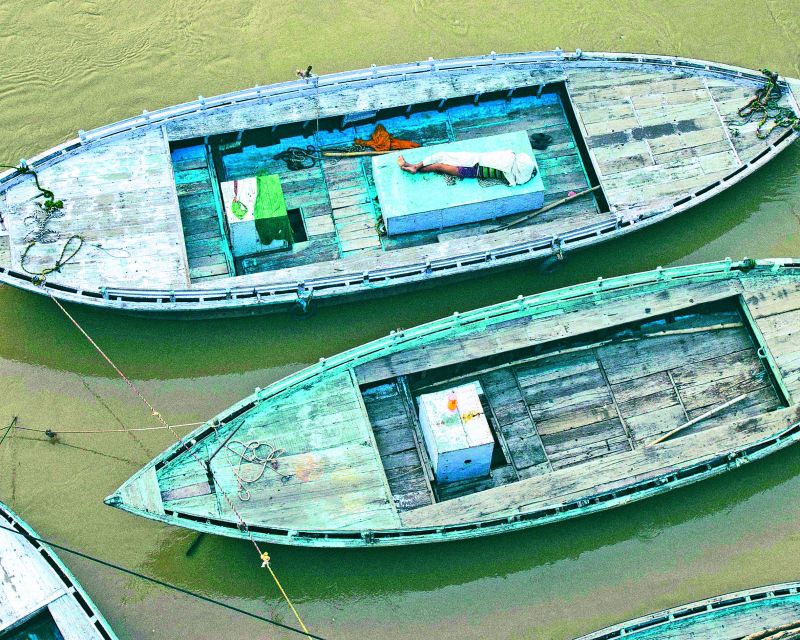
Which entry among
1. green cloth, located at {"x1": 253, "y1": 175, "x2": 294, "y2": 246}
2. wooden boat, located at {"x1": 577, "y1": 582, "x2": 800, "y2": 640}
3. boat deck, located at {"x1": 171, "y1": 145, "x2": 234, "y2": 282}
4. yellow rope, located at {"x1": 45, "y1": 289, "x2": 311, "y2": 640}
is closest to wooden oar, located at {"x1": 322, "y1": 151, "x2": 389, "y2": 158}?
green cloth, located at {"x1": 253, "y1": 175, "x2": 294, "y2": 246}

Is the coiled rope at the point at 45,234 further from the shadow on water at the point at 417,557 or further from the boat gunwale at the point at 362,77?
the shadow on water at the point at 417,557

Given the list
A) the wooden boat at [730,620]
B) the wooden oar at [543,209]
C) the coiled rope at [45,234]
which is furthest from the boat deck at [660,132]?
the coiled rope at [45,234]

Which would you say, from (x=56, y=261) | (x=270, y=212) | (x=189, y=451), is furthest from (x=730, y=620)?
(x=56, y=261)

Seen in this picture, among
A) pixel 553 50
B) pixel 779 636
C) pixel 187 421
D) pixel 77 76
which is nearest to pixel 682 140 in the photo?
pixel 553 50

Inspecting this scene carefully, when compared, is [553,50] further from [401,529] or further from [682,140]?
[401,529]

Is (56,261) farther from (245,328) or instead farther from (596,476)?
(596,476)

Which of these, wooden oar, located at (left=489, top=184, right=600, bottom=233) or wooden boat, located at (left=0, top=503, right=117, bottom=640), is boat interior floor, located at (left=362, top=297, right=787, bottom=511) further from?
wooden boat, located at (left=0, top=503, right=117, bottom=640)
